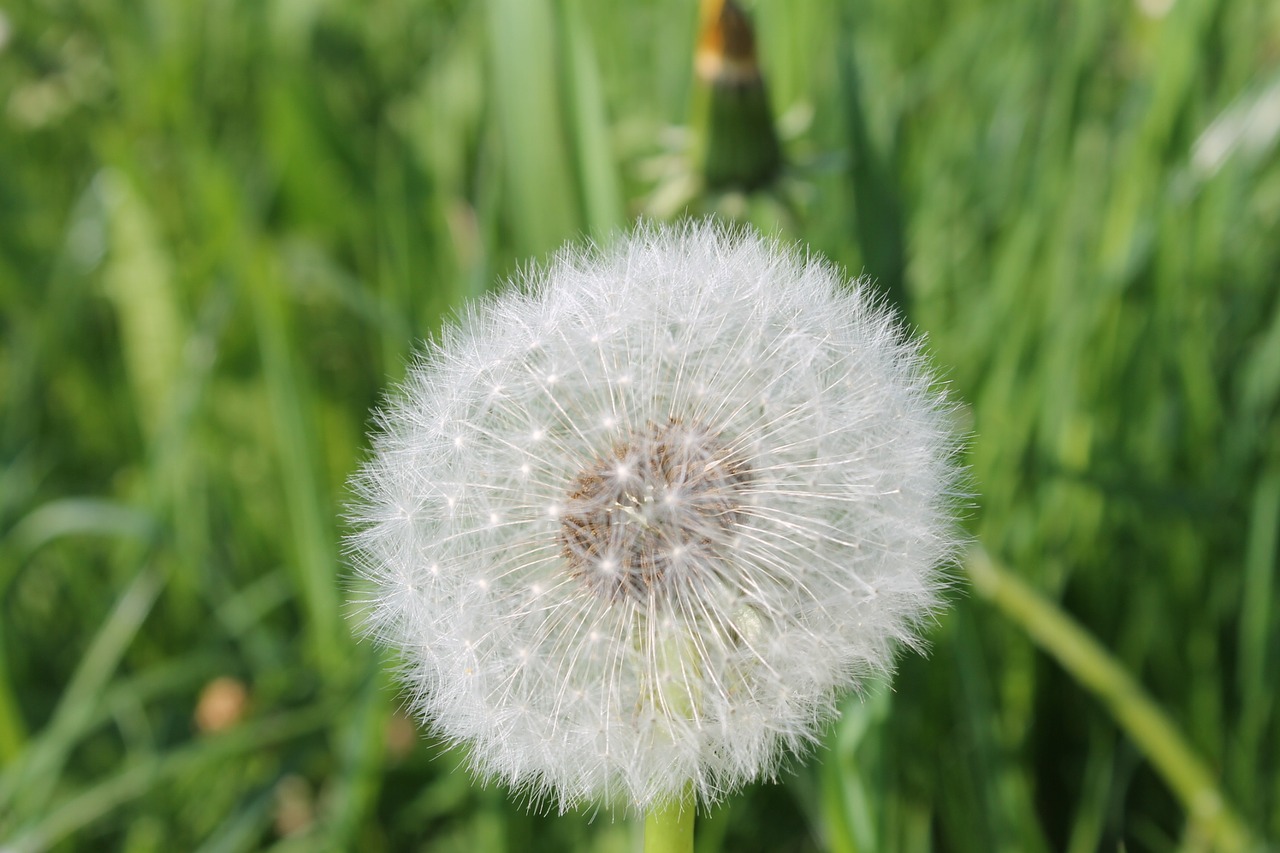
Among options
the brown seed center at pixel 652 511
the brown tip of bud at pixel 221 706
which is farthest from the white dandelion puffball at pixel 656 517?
the brown tip of bud at pixel 221 706

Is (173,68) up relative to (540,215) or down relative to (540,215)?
up

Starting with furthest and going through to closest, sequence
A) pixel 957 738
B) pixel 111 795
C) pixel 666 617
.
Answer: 1. pixel 957 738
2. pixel 111 795
3. pixel 666 617

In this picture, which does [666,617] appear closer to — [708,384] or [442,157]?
[708,384]

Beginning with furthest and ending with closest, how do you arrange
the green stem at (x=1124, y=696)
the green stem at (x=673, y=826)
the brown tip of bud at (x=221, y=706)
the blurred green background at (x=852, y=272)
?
the brown tip of bud at (x=221, y=706)
the blurred green background at (x=852, y=272)
the green stem at (x=1124, y=696)
the green stem at (x=673, y=826)

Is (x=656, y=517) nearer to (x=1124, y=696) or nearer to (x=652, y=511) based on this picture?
(x=652, y=511)

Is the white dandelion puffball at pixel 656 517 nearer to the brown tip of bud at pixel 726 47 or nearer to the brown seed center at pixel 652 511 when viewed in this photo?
the brown seed center at pixel 652 511

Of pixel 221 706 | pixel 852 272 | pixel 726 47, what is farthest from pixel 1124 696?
pixel 221 706

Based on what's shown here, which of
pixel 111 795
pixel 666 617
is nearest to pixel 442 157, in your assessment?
pixel 111 795
